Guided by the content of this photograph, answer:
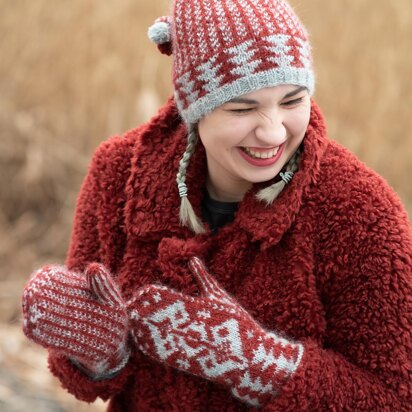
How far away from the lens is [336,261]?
165cm

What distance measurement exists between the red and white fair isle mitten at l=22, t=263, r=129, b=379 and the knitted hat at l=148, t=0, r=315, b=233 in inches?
16.5

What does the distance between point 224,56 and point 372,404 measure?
78 centimetres

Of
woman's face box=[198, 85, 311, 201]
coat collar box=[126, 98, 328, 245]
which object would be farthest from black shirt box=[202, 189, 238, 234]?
woman's face box=[198, 85, 311, 201]

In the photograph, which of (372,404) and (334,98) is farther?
(334,98)

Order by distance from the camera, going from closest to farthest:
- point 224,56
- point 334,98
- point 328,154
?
point 224,56 < point 328,154 < point 334,98

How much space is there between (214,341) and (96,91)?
2914 mm

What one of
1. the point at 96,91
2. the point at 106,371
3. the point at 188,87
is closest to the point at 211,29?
the point at 188,87

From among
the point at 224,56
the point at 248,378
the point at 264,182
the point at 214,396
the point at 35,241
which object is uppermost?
the point at 224,56

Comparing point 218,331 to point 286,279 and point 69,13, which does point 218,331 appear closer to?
point 286,279

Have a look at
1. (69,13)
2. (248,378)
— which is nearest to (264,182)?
(248,378)

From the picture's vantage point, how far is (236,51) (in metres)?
1.60

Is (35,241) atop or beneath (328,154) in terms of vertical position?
beneath

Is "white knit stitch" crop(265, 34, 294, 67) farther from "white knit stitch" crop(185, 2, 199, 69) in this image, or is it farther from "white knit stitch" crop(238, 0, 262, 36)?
"white knit stitch" crop(185, 2, 199, 69)

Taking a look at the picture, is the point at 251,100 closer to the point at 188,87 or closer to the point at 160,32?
the point at 188,87
